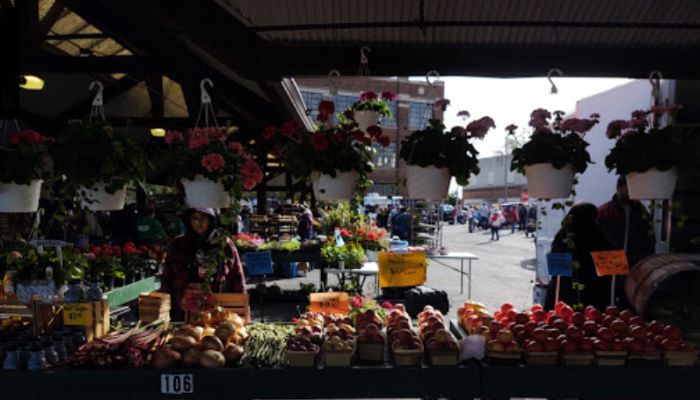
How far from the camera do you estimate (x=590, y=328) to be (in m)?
2.67

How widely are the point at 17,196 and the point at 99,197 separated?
1.87ft

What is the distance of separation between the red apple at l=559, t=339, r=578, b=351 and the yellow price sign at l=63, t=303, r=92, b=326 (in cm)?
267

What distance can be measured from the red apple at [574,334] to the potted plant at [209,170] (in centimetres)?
186

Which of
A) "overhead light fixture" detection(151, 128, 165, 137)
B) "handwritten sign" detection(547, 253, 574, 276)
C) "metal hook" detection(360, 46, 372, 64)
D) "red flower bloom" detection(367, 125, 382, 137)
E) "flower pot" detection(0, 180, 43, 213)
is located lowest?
"handwritten sign" detection(547, 253, 574, 276)

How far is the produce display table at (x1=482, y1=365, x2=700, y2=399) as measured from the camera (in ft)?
7.85

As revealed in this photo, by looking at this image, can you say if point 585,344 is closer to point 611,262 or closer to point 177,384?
point 611,262

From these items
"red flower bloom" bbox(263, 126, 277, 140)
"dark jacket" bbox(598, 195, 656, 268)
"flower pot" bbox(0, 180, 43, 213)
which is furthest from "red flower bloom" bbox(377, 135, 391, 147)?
"dark jacket" bbox(598, 195, 656, 268)

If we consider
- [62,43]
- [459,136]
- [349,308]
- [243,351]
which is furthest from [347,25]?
[62,43]

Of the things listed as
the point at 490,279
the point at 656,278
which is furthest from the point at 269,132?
the point at 490,279

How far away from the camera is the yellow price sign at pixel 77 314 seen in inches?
108

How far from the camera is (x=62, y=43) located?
810 cm

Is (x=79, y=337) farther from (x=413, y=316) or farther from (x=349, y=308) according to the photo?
(x=413, y=316)

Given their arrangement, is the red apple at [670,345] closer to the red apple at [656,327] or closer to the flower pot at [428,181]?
the red apple at [656,327]

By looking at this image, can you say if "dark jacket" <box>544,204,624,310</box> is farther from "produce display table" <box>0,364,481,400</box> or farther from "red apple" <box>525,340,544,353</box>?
"produce display table" <box>0,364,481,400</box>
